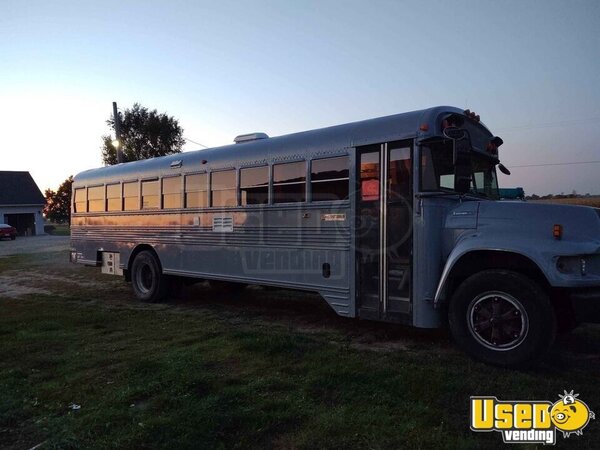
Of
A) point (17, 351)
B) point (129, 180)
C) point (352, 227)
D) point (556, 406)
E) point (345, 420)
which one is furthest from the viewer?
point (129, 180)

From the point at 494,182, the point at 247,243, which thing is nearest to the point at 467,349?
the point at 494,182

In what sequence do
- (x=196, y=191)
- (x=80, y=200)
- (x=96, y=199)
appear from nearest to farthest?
(x=196, y=191) → (x=96, y=199) → (x=80, y=200)

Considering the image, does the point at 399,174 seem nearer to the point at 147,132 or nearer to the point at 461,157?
the point at 461,157

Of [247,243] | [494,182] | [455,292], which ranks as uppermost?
[494,182]

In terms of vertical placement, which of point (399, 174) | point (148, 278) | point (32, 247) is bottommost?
A: point (32, 247)

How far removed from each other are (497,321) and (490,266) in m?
0.61

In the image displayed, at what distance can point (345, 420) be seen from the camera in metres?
3.61

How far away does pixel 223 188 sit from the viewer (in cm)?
812

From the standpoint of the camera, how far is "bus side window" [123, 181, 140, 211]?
9.96m

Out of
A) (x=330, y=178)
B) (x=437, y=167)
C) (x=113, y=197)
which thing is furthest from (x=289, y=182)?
(x=113, y=197)

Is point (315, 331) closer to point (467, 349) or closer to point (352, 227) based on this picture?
point (352, 227)

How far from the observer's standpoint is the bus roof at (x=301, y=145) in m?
5.68

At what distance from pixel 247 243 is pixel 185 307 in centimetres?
214

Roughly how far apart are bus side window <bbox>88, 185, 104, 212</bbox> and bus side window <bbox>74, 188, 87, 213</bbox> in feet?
0.88
